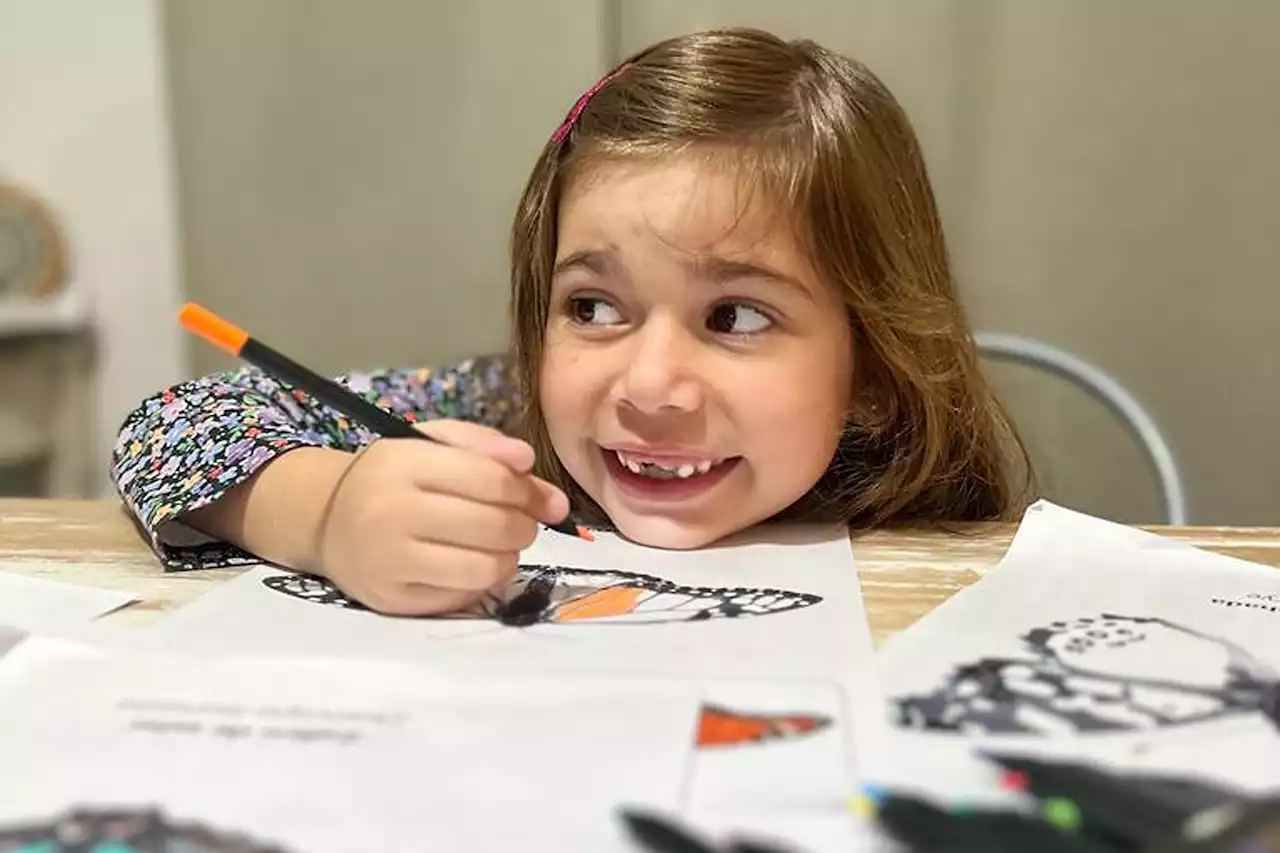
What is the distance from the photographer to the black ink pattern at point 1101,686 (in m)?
0.36

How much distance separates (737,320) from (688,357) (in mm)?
42

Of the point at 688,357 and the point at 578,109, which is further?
the point at 578,109

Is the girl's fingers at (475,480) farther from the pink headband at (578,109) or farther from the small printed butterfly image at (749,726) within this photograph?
the pink headband at (578,109)

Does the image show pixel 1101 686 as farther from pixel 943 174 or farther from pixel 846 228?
pixel 943 174

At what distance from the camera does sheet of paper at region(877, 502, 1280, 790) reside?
1.11ft

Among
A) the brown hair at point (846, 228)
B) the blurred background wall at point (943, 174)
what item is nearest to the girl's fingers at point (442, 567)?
the brown hair at point (846, 228)

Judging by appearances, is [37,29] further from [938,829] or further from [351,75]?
[938,829]

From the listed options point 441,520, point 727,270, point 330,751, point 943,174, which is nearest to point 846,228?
point 727,270

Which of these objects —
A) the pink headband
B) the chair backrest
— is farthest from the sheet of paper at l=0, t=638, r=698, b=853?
the chair backrest

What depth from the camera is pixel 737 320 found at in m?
0.61

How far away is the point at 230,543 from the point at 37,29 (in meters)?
1.17

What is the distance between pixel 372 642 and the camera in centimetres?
43

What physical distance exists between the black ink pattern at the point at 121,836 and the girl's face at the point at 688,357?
1.05 feet

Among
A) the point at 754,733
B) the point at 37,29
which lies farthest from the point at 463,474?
the point at 37,29
